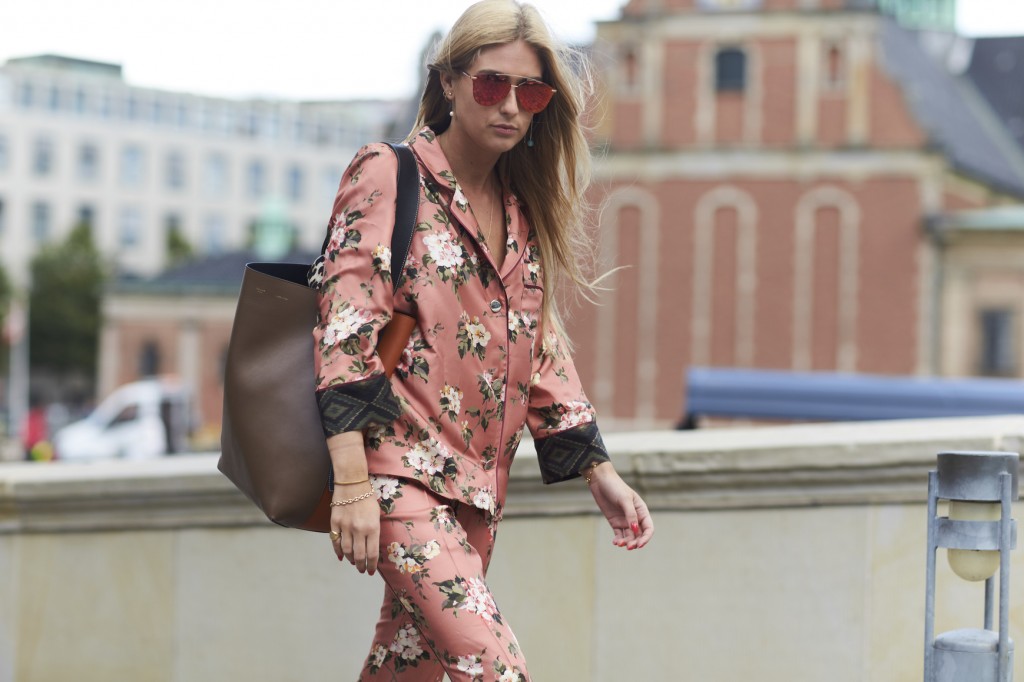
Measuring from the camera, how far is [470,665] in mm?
2557

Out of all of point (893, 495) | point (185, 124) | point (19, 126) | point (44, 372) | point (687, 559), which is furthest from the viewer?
point (185, 124)

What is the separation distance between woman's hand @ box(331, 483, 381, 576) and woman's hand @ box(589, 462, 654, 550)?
55 centimetres

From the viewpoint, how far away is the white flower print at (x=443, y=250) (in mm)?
2744

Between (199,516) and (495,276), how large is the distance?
2.17 m

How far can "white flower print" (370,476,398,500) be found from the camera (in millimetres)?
2607

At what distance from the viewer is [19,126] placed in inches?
3150

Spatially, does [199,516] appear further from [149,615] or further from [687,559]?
[687,559]

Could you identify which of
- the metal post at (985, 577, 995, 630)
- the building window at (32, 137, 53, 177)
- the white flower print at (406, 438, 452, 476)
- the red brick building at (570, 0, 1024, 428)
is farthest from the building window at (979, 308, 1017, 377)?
the building window at (32, 137, 53, 177)

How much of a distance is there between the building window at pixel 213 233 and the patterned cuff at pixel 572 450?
8375cm

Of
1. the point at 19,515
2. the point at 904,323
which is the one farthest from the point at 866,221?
the point at 19,515

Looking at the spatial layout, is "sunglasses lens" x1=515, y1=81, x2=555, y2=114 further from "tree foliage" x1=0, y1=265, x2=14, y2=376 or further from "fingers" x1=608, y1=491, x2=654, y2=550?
"tree foliage" x1=0, y1=265, x2=14, y2=376

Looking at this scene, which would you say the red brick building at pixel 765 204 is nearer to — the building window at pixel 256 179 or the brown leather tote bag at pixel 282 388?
the brown leather tote bag at pixel 282 388

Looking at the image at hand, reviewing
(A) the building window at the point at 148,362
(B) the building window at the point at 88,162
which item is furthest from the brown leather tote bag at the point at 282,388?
(B) the building window at the point at 88,162

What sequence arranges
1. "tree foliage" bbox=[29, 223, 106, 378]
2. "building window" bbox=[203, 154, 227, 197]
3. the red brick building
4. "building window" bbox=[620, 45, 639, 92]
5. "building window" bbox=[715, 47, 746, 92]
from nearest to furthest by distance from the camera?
the red brick building < "building window" bbox=[715, 47, 746, 92] < "building window" bbox=[620, 45, 639, 92] < "tree foliage" bbox=[29, 223, 106, 378] < "building window" bbox=[203, 154, 227, 197]
